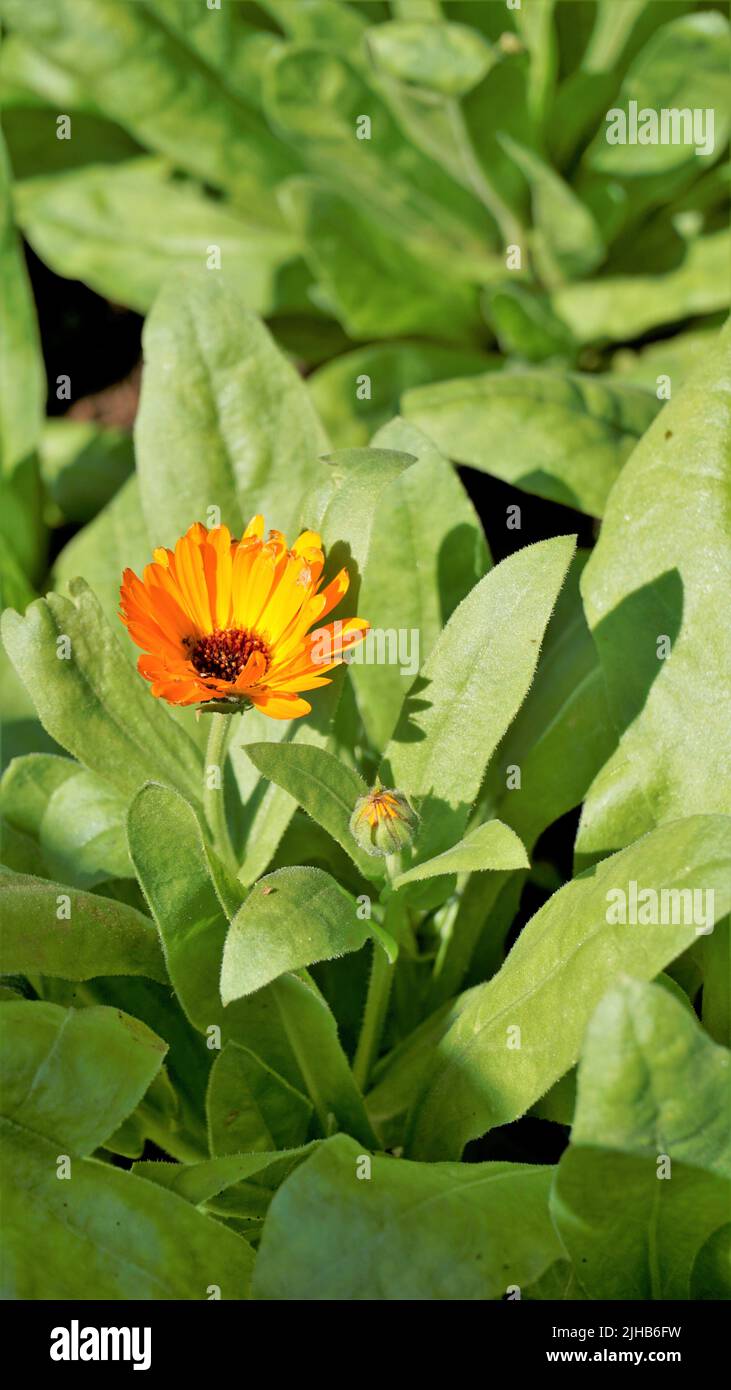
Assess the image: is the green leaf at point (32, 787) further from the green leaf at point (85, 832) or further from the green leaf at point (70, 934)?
the green leaf at point (70, 934)

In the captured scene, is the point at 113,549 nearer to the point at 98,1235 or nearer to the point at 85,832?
the point at 85,832

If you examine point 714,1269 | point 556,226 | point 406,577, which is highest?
point 556,226

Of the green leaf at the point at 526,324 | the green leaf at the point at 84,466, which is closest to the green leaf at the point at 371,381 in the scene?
the green leaf at the point at 526,324

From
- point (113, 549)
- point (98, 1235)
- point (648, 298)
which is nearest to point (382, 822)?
point (98, 1235)

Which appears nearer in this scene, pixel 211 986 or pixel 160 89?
pixel 211 986

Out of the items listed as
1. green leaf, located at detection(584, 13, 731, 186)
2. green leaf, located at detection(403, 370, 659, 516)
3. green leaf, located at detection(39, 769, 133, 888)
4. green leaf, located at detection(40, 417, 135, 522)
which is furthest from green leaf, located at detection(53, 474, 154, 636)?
green leaf, located at detection(584, 13, 731, 186)
